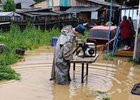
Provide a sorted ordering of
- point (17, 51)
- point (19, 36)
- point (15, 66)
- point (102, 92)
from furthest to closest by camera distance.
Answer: point (19, 36), point (17, 51), point (15, 66), point (102, 92)

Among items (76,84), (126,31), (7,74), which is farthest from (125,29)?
(7,74)

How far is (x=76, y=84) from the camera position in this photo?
9.69m

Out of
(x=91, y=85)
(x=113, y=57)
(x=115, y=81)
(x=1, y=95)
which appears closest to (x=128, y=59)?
(x=113, y=57)

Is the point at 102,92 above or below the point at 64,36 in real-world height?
below

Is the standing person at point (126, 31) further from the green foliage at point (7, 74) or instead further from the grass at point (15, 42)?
the green foliage at point (7, 74)

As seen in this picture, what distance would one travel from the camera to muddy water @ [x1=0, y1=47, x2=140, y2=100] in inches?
336

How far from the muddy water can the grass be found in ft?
1.18

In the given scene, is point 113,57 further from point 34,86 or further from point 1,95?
point 1,95

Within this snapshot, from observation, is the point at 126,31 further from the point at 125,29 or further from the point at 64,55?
the point at 64,55

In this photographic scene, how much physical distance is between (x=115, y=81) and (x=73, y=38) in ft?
6.65

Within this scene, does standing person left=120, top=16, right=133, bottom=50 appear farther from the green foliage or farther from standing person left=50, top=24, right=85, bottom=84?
the green foliage

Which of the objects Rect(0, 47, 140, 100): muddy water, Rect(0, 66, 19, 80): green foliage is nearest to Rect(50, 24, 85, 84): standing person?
Rect(0, 47, 140, 100): muddy water

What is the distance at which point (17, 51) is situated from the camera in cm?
1417

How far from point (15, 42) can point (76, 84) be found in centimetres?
754
